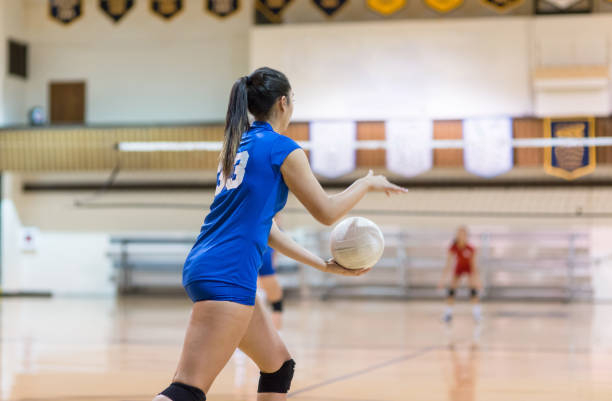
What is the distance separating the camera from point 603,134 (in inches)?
593

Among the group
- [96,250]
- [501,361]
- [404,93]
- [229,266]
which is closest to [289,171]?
[229,266]

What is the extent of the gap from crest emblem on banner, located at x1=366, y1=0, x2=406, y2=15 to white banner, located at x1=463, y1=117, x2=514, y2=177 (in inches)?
128

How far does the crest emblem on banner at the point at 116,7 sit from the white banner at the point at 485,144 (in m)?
8.70

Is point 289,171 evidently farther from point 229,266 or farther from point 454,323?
point 454,323

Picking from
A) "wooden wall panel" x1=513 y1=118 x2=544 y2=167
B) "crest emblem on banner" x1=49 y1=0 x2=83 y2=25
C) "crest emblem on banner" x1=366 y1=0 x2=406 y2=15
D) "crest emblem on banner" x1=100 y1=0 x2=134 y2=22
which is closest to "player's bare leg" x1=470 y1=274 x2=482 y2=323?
"wooden wall panel" x1=513 y1=118 x2=544 y2=167

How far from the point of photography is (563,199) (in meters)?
16.1

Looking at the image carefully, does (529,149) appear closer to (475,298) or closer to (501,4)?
(501,4)

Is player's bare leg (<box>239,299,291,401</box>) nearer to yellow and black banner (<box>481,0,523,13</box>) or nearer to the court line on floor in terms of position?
the court line on floor

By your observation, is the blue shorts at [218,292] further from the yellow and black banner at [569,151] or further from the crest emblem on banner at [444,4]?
the crest emblem on banner at [444,4]

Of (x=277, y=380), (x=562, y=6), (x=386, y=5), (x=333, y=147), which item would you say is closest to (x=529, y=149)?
(x=562, y=6)

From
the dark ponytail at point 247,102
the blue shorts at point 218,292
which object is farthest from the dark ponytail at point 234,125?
the blue shorts at point 218,292

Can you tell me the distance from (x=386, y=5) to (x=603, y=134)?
5.51 metres

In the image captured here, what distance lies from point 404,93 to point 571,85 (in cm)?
344

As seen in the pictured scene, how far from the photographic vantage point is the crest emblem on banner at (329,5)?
17.0m
